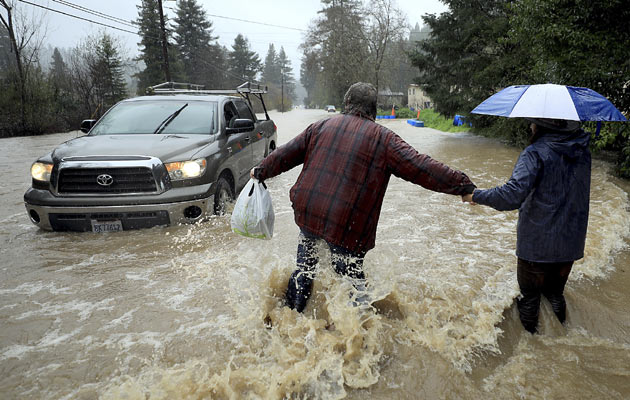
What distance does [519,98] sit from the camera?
286cm

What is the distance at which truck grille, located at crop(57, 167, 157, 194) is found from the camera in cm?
466

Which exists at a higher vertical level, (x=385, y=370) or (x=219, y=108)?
(x=219, y=108)

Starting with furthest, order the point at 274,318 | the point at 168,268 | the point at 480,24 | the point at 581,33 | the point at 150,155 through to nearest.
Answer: the point at 480,24
the point at 581,33
the point at 150,155
the point at 168,268
the point at 274,318

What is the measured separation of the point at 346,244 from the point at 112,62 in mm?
34230

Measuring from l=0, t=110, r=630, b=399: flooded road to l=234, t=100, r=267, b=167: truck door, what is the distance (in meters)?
2.56

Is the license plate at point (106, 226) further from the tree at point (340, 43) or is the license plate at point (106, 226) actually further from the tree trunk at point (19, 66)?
the tree at point (340, 43)

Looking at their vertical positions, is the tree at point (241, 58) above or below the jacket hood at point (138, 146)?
above

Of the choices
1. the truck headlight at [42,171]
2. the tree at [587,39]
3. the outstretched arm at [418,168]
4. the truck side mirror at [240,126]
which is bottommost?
the truck headlight at [42,171]

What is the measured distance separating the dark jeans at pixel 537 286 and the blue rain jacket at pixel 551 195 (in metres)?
0.13

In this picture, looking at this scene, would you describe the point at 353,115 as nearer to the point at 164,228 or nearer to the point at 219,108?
the point at 164,228

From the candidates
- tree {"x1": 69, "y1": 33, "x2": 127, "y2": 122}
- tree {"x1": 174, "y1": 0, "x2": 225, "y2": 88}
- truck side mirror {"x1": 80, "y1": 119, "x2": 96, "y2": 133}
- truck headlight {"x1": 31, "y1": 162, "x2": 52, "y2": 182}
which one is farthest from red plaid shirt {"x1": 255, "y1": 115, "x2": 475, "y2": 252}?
tree {"x1": 174, "y1": 0, "x2": 225, "y2": 88}

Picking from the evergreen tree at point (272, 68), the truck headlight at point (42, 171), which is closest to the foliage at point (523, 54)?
the truck headlight at point (42, 171)

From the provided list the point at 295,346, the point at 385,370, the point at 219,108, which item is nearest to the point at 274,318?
the point at 295,346

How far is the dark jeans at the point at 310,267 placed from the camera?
2.69m
